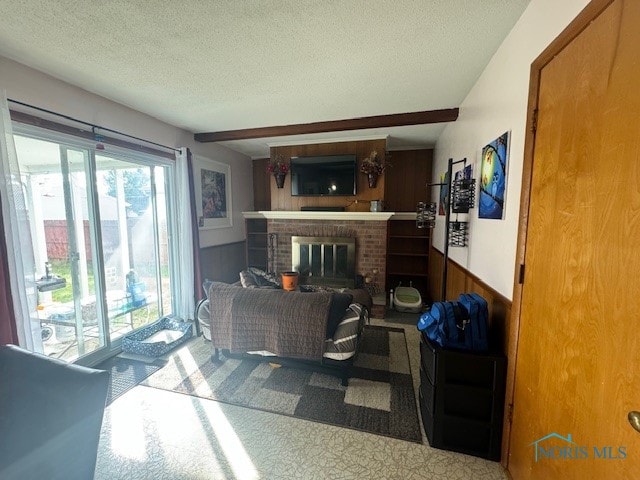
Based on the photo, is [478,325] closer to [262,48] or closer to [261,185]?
[262,48]

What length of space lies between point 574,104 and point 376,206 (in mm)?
2832

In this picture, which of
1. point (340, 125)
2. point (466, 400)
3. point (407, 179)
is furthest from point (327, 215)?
point (466, 400)

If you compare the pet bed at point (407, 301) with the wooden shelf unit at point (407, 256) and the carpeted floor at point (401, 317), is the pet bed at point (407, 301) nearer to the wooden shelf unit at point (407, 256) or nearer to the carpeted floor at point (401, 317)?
the carpeted floor at point (401, 317)

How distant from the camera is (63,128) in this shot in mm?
2148

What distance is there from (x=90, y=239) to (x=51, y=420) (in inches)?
77.5

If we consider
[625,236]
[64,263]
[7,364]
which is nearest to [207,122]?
[64,263]

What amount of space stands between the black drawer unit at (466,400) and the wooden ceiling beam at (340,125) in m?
2.41

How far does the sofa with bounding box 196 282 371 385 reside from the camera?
6.54 feet

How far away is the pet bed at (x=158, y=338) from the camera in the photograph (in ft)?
8.39

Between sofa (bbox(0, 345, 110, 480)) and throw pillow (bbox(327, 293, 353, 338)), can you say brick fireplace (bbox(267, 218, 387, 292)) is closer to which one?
throw pillow (bbox(327, 293, 353, 338))

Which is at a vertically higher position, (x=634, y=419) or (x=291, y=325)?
(x=634, y=419)

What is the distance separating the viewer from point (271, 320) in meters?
2.05

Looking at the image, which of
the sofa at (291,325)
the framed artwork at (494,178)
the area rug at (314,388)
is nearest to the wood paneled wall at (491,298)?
the framed artwork at (494,178)

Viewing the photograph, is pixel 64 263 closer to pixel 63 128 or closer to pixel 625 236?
pixel 63 128
